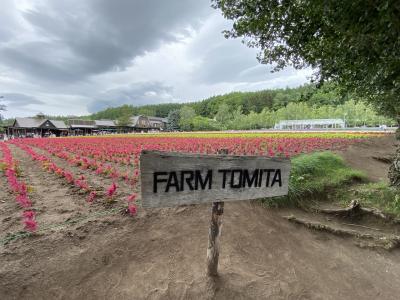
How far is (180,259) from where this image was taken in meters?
3.06

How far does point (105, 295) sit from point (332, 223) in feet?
14.4

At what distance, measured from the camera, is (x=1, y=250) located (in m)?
2.96

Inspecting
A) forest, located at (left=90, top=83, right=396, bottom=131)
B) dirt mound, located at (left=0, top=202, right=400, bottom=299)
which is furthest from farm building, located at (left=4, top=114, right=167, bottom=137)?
dirt mound, located at (left=0, top=202, right=400, bottom=299)

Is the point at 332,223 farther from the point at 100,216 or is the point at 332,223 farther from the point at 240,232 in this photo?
the point at 100,216

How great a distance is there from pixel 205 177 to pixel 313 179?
509 cm

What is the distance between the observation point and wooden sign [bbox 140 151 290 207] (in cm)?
194

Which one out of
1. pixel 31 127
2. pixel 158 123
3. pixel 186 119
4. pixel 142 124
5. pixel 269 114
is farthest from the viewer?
pixel 158 123

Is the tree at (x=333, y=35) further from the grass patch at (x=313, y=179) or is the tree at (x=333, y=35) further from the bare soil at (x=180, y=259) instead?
the bare soil at (x=180, y=259)

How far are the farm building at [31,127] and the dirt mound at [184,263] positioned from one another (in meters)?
59.1

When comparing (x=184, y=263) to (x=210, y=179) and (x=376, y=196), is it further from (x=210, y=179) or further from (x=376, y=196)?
(x=376, y=196)

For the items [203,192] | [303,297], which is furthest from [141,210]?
[303,297]

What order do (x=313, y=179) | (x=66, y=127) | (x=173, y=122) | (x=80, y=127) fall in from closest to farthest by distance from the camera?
(x=313, y=179) < (x=66, y=127) < (x=80, y=127) < (x=173, y=122)

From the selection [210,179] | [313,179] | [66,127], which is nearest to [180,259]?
[210,179]

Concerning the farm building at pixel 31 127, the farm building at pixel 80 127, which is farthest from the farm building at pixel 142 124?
the farm building at pixel 31 127
